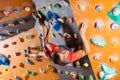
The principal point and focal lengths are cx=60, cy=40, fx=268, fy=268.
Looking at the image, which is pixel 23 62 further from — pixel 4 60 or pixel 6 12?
pixel 6 12

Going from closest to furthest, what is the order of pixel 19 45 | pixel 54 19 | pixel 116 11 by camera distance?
1. pixel 116 11
2. pixel 54 19
3. pixel 19 45

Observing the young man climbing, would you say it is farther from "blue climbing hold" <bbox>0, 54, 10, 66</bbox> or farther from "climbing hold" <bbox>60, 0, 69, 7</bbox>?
"blue climbing hold" <bbox>0, 54, 10, 66</bbox>

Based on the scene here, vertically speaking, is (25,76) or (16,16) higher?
(16,16)

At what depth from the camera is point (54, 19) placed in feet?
6.34

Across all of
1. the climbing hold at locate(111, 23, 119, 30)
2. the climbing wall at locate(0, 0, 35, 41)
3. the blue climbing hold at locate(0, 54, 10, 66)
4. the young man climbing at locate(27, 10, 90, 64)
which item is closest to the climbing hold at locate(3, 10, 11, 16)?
the climbing wall at locate(0, 0, 35, 41)

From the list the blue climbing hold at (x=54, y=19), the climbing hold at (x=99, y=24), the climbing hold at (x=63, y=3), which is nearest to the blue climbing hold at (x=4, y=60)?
the blue climbing hold at (x=54, y=19)

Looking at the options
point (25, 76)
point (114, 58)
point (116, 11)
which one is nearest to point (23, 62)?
point (25, 76)

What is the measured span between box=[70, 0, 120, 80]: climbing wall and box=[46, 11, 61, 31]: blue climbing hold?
0.55 feet

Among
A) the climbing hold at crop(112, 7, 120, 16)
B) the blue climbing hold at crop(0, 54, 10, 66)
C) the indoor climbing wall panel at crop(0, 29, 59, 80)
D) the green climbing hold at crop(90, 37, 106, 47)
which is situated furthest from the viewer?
the blue climbing hold at crop(0, 54, 10, 66)

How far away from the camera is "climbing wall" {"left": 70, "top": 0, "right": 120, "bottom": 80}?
5.66 feet

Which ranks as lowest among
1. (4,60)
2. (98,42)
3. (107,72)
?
(107,72)

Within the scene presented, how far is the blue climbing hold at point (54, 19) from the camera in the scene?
6.32 feet

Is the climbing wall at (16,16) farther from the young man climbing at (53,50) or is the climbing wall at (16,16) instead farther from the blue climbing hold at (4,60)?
the blue climbing hold at (4,60)

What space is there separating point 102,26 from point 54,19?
0.36 m
